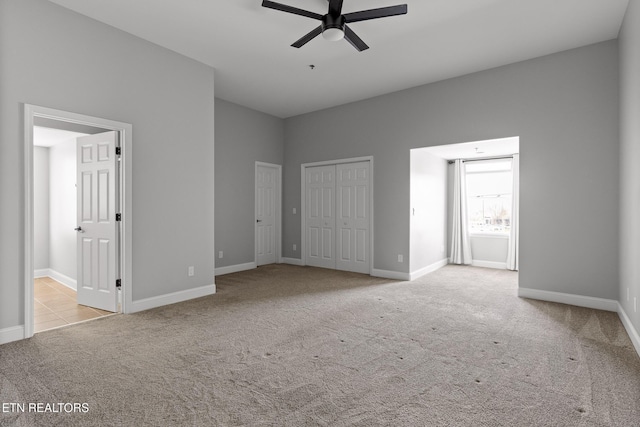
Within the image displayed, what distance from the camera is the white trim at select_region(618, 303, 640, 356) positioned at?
112 inches

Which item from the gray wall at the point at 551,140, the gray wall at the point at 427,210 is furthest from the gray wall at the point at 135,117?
the gray wall at the point at 427,210

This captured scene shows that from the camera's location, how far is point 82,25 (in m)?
3.48

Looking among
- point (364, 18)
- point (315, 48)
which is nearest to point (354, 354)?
point (364, 18)

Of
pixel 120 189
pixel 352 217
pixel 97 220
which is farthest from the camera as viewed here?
pixel 352 217

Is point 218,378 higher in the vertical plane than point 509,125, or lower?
lower

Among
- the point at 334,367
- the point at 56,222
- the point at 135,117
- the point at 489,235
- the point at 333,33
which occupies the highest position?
the point at 333,33

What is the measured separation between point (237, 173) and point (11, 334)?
407cm

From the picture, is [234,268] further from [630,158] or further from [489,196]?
[630,158]

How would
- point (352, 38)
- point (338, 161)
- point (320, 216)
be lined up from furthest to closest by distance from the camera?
1. point (320, 216)
2. point (338, 161)
3. point (352, 38)

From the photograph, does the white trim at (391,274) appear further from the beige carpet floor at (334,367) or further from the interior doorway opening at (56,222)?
the interior doorway opening at (56,222)

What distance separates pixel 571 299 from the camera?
420 cm

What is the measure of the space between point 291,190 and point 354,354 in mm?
4890

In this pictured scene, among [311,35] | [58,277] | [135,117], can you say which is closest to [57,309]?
[58,277]

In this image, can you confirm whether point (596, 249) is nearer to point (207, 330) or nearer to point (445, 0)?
point (445, 0)
